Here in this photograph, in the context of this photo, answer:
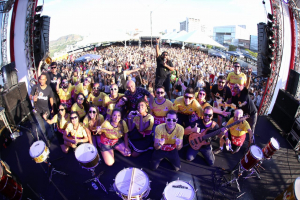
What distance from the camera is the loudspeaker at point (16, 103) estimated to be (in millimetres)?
4841

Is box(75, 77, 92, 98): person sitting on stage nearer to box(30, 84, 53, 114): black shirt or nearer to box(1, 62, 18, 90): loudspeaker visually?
box(30, 84, 53, 114): black shirt

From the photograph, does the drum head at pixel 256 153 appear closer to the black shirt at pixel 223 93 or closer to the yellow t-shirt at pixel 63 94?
the black shirt at pixel 223 93

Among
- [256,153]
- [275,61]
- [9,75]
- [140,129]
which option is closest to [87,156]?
[140,129]

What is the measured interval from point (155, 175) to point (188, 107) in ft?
5.92

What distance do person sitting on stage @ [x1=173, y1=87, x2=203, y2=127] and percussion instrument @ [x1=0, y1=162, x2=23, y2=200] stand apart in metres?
3.45

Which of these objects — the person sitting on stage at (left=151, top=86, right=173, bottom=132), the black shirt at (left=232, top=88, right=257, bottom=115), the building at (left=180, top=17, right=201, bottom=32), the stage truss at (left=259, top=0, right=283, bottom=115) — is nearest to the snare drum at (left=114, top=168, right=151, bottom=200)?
the person sitting on stage at (left=151, top=86, right=173, bottom=132)

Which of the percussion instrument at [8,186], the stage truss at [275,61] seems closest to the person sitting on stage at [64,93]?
the percussion instrument at [8,186]

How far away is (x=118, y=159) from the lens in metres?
3.88

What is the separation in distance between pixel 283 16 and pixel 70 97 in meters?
7.41

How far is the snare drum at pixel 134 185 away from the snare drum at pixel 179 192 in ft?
1.00

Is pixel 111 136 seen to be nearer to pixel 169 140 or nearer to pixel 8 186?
pixel 169 140

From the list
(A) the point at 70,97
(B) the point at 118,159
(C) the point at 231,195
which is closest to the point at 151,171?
(B) the point at 118,159

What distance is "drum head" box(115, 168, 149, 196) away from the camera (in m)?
2.35

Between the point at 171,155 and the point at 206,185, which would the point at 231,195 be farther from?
the point at 171,155
